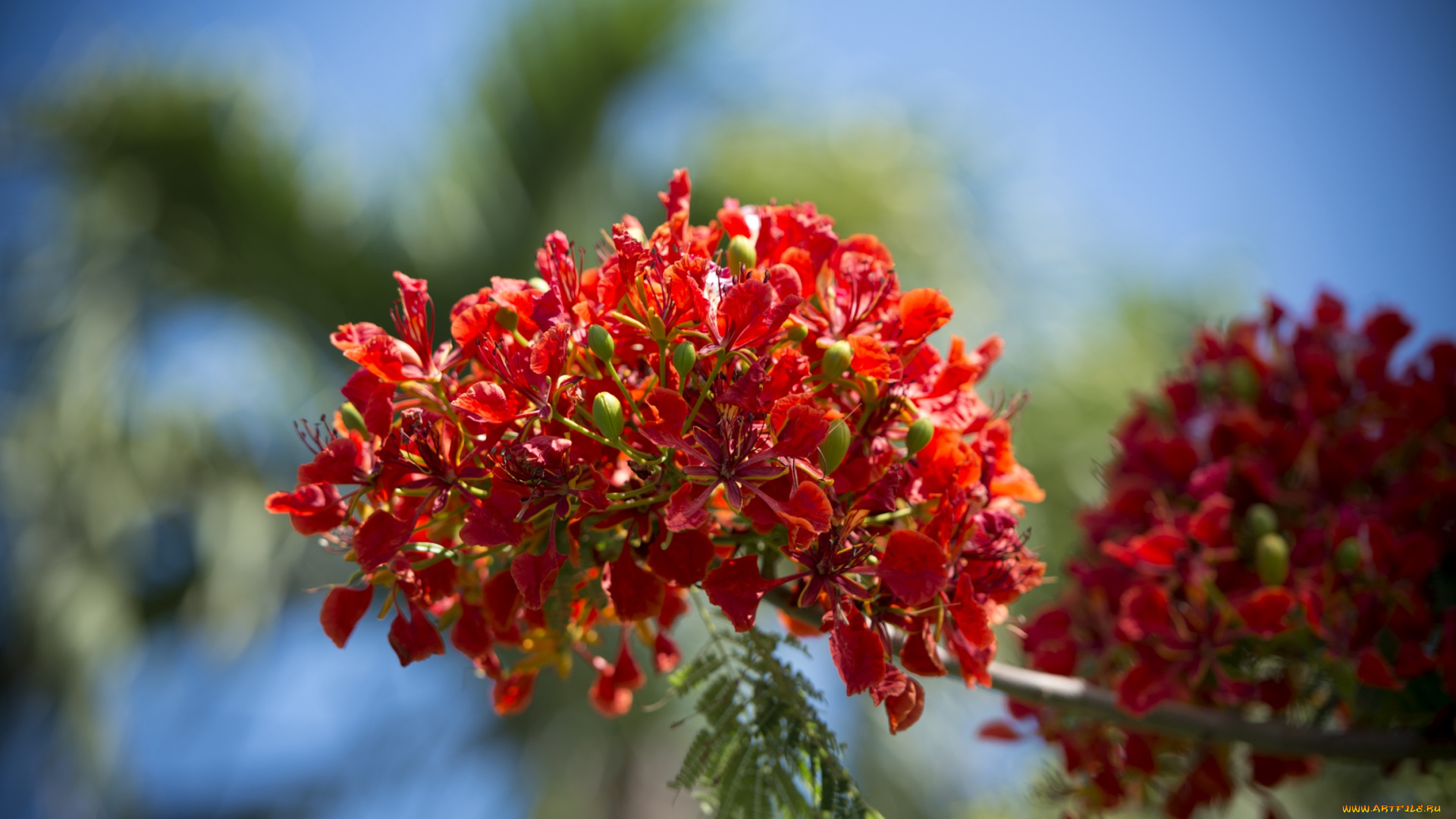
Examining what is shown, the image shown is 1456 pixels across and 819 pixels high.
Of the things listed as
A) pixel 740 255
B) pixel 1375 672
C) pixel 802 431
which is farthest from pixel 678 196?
pixel 1375 672

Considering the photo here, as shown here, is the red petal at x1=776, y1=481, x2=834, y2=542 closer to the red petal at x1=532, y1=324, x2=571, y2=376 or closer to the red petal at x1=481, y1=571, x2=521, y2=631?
the red petal at x1=532, y1=324, x2=571, y2=376

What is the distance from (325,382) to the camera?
4.34 m

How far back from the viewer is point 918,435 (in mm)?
886

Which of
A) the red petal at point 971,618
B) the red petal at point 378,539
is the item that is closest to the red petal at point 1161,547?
the red petal at point 971,618

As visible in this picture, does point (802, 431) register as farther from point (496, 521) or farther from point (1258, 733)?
point (1258, 733)

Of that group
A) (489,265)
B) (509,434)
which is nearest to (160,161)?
(489,265)

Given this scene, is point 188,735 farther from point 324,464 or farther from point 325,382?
point 324,464

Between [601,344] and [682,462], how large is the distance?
14cm

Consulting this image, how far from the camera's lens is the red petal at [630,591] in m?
0.88

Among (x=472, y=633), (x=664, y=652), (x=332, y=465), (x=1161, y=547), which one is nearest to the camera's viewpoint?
(x=332, y=465)

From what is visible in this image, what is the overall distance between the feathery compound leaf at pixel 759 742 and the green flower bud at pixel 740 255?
42cm

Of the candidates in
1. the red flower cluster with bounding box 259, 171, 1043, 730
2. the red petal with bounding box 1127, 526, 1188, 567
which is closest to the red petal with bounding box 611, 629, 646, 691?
the red flower cluster with bounding box 259, 171, 1043, 730

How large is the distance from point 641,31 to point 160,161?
8.64ft

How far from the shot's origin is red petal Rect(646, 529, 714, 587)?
33.4 inches
